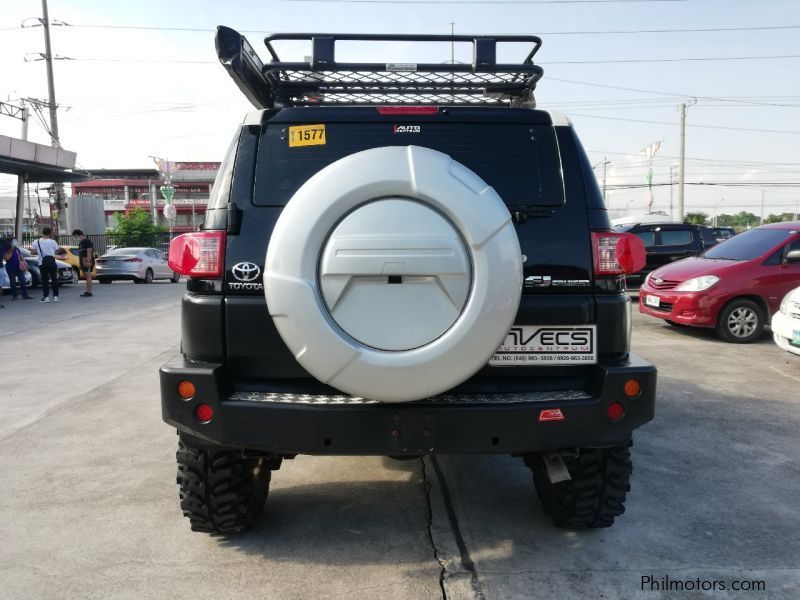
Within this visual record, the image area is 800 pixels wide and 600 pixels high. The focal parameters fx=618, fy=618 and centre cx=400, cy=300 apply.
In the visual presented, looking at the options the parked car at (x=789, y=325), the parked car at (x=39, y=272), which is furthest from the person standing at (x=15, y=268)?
the parked car at (x=789, y=325)

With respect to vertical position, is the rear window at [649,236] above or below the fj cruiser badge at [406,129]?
below

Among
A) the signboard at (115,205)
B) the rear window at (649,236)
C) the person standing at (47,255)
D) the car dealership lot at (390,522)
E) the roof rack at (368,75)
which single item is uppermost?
the signboard at (115,205)

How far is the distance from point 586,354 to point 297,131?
5.36 ft

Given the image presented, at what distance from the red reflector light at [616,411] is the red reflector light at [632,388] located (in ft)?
0.20

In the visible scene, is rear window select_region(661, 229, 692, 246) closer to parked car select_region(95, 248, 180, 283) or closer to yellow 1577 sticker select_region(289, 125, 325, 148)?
yellow 1577 sticker select_region(289, 125, 325, 148)

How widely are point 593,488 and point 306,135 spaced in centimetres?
213

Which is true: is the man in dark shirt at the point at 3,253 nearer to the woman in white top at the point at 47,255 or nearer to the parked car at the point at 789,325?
the woman in white top at the point at 47,255

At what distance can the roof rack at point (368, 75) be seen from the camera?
328 centimetres

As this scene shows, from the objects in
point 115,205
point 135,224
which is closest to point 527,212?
point 135,224

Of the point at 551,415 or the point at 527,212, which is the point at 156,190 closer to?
the point at 527,212

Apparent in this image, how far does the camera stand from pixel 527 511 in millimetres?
3355

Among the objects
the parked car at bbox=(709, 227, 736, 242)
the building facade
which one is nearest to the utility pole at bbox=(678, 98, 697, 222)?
the parked car at bbox=(709, 227, 736, 242)

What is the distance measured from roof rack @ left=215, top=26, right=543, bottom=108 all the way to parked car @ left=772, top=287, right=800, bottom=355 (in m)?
4.48

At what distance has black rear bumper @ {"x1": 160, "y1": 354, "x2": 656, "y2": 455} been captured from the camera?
99.1 inches
